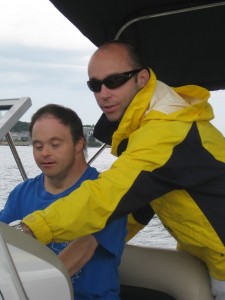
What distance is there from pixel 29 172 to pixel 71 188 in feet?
3.62

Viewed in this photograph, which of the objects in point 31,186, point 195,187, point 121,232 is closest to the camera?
point 195,187

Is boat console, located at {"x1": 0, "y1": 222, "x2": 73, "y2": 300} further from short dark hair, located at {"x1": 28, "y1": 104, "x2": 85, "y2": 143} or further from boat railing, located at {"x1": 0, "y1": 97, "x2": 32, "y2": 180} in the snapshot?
short dark hair, located at {"x1": 28, "y1": 104, "x2": 85, "y2": 143}

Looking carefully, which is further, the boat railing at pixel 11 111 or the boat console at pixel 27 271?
the boat railing at pixel 11 111

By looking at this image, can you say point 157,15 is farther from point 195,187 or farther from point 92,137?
point 195,187

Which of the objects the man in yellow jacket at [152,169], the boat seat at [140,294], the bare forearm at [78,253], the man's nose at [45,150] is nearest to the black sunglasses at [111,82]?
the man in yellow jacket at [152,169]

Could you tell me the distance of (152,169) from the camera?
1525 millimetres

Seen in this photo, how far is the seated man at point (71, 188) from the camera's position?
1728mm

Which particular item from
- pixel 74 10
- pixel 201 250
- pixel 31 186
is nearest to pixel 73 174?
pixel 31 186

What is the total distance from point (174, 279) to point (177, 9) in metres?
1.37

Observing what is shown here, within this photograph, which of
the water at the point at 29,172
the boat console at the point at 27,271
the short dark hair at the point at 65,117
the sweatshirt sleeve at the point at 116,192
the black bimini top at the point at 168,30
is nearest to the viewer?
the boat console at the point at 27,271

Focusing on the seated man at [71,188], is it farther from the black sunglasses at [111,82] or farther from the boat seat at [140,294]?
the boat seat at [140,294]

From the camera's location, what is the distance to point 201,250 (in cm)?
188

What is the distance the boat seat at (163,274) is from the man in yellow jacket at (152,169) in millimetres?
146

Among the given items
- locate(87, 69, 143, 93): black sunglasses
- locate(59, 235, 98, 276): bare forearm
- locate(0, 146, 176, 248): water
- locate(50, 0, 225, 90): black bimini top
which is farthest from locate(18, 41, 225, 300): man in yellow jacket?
locate(50, 0, 225, 90): black bimini top
